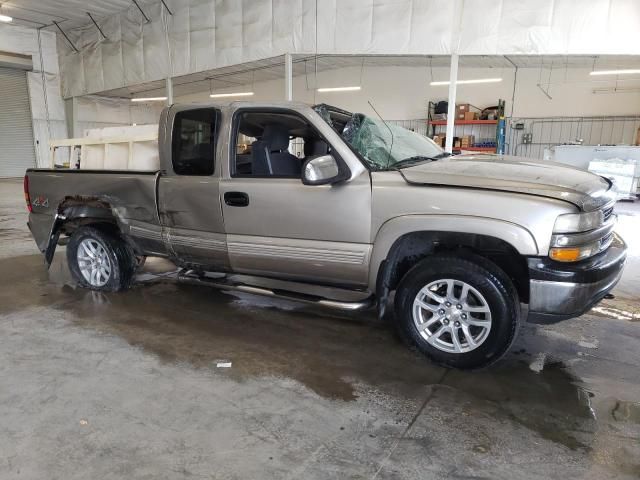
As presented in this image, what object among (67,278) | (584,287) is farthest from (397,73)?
(584,287)

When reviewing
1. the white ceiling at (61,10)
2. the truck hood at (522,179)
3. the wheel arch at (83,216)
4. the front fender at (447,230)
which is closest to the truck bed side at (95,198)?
the wheel arch at (83,216)

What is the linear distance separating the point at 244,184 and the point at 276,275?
2.40ft

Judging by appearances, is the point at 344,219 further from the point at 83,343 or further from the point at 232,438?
the point at 83,343

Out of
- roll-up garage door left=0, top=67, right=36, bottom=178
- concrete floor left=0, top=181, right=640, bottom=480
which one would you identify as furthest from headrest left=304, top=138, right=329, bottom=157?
roll-up garage door left=0, top=67, right=36, bottom=178

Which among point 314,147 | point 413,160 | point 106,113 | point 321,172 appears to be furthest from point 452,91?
point 106,113

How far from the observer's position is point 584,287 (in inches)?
95.7

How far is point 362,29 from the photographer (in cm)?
999

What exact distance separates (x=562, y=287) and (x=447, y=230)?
0.69 m

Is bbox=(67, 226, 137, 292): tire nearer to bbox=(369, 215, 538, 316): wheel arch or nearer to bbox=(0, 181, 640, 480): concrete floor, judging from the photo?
bbox=(0, 181, 640, 480): concrete floor

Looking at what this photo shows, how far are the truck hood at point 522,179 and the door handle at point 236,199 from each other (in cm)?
117

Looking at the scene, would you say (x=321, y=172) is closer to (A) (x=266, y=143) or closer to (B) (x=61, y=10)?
(A) (x=266, y=143)

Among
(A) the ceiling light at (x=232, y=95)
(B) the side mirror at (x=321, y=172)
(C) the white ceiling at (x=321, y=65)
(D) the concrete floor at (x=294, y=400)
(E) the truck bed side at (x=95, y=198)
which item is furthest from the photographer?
(A) the ceiling light at (x=232, y=95)

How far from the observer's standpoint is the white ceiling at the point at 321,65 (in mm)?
14352

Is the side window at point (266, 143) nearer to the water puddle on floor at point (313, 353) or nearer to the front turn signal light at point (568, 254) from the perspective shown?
the water puddle on floor at point (313, 353)
